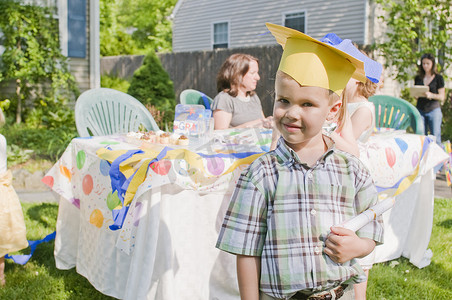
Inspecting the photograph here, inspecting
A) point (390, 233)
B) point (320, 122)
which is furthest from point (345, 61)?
point (390, 233)

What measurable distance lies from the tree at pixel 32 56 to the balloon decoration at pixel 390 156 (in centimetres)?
807

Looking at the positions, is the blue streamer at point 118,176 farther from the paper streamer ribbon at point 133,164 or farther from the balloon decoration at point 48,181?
the balloon decoration at point 48,181

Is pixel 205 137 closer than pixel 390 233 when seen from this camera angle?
Yes

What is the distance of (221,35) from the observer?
1856 centimetres

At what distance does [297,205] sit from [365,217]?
21 cm

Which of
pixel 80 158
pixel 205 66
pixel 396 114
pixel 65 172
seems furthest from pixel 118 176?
pixel 205 66

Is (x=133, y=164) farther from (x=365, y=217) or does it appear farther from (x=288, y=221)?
(x=365, y=217)

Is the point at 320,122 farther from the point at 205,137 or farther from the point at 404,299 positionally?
the point at 404,299

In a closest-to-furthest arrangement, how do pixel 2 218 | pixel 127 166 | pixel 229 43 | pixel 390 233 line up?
pixel 127 166 < pixel 2 218 < pixel 390 233 < pixel 229 43

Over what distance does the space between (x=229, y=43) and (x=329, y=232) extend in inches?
664

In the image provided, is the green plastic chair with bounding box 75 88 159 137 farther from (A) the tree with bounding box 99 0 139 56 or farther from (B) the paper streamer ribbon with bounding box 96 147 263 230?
(A) the tree with bounding box 99 0 139 56

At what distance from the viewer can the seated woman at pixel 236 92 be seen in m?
4.23

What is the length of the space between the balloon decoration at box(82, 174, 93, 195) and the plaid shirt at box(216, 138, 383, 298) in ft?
5.73

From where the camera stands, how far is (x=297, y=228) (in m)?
1.56
